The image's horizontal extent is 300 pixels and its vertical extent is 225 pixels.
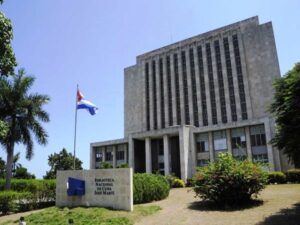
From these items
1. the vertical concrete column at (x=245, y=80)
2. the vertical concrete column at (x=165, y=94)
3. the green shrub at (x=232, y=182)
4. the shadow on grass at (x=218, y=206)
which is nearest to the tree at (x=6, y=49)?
the shadow on grass at (x=218, y=206)

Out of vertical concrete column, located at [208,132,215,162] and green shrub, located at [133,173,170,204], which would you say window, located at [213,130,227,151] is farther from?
green shrub, located at [133,173,170,204]

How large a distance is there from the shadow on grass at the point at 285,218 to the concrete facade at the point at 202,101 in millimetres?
24450

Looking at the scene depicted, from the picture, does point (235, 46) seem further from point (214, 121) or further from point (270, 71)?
point (214, 121)

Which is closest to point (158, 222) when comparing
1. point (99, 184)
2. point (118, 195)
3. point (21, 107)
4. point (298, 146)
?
point (118, 195)

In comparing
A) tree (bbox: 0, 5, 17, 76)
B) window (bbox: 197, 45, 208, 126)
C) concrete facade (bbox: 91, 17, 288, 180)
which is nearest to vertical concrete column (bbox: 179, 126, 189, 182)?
concrete facade (bbox: 91, 17, 288, 180)

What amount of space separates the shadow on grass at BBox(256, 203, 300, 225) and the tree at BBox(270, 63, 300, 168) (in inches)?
85.1

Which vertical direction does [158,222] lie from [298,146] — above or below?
below

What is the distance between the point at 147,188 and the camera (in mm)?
19094

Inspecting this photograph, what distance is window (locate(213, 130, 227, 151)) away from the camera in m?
41.4

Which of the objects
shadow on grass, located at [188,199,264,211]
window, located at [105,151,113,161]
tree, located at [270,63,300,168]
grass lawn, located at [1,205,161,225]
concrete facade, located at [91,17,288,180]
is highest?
concrete facade, located at [91,17,288,180]

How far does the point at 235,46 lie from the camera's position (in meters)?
54.0

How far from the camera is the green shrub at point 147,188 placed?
1830 cm

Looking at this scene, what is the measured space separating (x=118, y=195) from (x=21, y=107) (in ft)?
46.4

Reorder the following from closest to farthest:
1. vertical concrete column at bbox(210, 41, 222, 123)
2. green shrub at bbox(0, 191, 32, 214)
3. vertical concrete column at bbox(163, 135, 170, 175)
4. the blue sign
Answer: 1. the blue sign
2. green shrub at bbox(0, 191, 32, 214)
3. vertical concrete column at bbox(163, 135, 170, 175)
4. vertical concrete column at bbox(210, 41, 222, 123)
